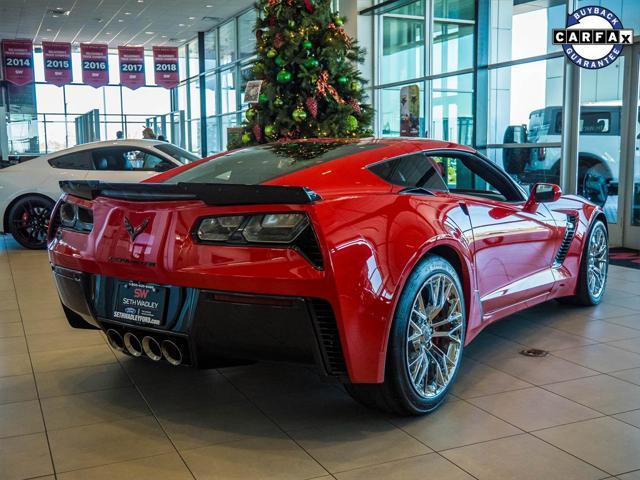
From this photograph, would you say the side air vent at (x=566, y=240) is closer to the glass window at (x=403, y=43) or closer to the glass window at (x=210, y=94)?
the glass window at (x=403, y=43)

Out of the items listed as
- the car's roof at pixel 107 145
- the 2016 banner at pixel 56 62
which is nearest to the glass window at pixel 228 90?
the 2016 banner at pixel 56 62

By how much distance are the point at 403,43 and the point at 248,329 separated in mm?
10799

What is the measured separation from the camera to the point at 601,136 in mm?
8664

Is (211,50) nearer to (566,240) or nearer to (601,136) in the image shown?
(601,136)

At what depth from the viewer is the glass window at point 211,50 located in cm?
2089

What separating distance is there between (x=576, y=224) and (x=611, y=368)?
52.7 inches

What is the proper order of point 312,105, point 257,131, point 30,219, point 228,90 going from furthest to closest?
point 228,90
point 30,219
point 257,131
point 312,105

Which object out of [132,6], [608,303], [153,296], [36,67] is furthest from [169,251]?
[36,67]

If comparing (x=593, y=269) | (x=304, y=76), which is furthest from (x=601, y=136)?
(x=593, y=269)

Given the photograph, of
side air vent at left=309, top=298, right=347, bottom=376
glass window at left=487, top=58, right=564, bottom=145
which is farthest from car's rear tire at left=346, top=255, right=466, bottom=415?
glass window at left=487, top=58, right=564, bottom=145

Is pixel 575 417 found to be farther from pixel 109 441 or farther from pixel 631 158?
pixel 631 158

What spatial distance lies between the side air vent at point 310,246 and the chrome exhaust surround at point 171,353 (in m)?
0.70

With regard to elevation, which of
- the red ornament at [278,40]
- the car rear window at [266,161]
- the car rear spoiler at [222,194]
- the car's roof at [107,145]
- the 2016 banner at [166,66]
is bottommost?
the car rear spoiler at [222,194]

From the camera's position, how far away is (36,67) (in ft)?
88.3
